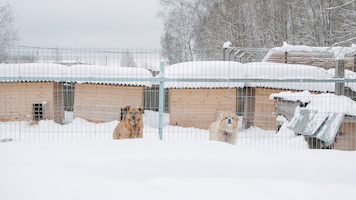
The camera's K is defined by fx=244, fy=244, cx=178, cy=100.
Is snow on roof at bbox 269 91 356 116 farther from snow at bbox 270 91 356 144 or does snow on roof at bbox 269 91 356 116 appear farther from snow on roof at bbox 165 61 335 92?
snow on roof at bbox 165 61 335 92

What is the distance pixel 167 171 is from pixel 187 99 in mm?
7093

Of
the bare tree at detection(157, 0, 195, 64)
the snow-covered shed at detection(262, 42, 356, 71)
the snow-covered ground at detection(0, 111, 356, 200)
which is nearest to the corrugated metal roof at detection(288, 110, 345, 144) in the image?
the snow-covered ground at detection(0, 111, 356, 200)

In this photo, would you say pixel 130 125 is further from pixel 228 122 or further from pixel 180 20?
pixel 180 20

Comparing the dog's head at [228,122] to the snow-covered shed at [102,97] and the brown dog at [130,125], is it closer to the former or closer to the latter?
the brown dog at [130,125]

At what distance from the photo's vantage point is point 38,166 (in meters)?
2.99

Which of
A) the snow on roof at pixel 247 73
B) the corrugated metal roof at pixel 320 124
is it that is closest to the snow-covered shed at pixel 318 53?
the snow on roof at pixel 247 73

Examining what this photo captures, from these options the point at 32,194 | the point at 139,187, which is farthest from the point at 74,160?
the point at 139,187

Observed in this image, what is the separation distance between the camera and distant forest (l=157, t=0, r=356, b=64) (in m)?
17.1

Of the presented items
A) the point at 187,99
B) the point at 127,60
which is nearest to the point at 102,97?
the point at 187,99

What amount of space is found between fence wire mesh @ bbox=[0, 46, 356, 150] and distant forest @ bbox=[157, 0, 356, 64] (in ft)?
21.9

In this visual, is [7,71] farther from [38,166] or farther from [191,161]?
[191,161]

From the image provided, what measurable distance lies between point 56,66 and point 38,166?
27.8 ft

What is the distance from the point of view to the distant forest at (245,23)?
672 inches

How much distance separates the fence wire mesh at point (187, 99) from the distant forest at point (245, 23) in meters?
6.68
